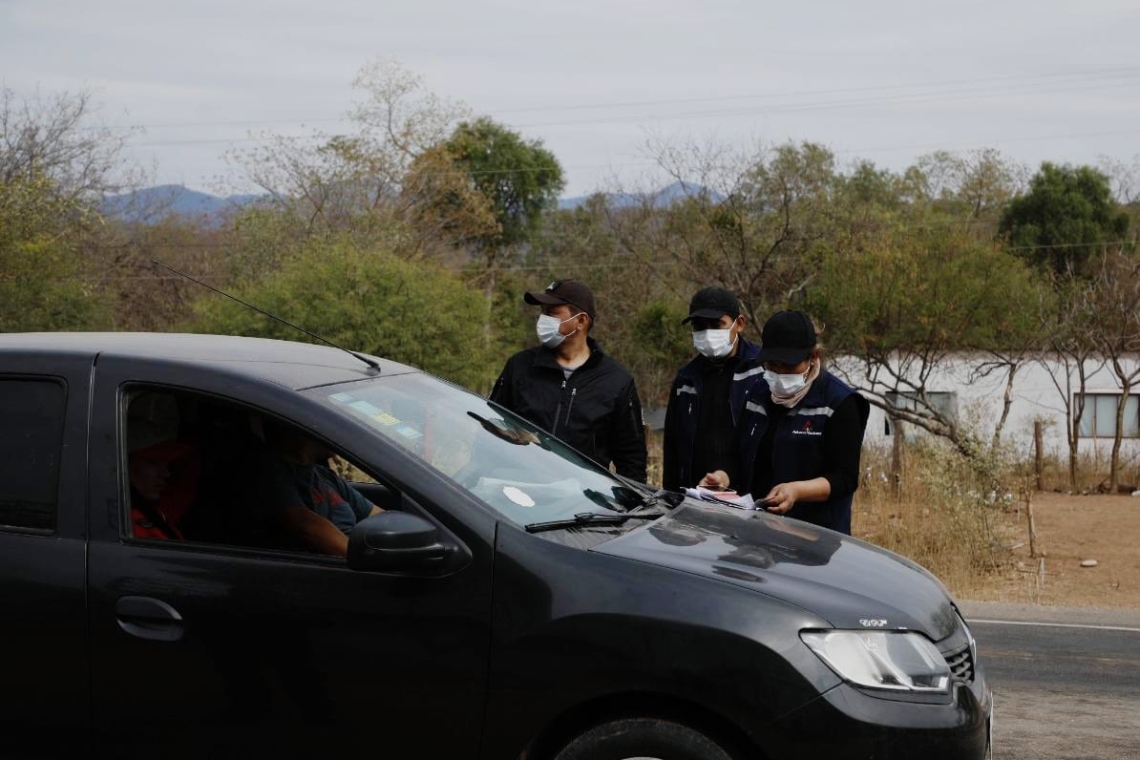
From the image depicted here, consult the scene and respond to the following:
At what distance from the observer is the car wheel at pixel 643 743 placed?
3.34 meters

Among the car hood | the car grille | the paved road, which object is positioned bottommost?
the paved road

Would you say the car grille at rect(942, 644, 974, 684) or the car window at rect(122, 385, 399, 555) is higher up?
the car window at rect(122, 385, 399, 555)

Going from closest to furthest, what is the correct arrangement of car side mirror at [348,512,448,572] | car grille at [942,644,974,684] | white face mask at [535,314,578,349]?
car side mirror at [348,512,448,572] → car grille at [942,644,974,684] → white face mask at [535,314,578,349]

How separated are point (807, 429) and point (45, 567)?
3.21 meters

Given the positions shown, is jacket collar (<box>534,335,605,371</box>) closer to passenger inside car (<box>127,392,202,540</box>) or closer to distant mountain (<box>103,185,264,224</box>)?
passenger inside car (<box>127,392,202,540</box>)

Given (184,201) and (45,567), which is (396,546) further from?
(184,201)

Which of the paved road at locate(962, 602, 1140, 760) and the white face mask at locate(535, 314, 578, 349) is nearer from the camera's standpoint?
the paved road at locate(962, 602, 1140, 760)

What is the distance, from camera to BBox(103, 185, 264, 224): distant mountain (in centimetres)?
4038

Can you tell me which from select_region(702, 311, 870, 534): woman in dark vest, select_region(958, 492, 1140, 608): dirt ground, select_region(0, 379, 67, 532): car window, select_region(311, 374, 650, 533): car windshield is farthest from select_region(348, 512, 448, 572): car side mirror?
select_region(958, 492, 1140, 608): dirt ground

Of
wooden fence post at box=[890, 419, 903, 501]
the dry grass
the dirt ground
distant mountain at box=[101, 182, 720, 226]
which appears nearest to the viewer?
the dirt ground

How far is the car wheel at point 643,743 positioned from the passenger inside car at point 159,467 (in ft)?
4.45

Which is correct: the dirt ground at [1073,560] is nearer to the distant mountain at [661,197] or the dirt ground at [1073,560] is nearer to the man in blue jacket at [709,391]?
the man in blue jacket at [709,391]

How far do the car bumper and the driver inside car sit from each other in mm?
1290

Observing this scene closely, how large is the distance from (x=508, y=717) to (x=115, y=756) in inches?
43.5
